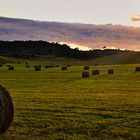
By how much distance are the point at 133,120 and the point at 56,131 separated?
4020mm

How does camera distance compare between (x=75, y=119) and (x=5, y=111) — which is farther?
(x=75, y=119)

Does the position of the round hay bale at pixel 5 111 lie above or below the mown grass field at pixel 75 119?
above

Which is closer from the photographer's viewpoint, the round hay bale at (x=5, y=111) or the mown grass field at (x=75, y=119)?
the mown grass field at (x=75, y=119)

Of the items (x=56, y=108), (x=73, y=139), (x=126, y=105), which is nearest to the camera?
(x=73, y=139)

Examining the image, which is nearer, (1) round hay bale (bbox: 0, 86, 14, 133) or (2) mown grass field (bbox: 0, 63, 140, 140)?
(2) mown grass field (bbox: 0, 63, 140, 140)

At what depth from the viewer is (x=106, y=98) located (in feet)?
91.8

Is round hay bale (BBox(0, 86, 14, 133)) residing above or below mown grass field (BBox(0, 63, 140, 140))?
above

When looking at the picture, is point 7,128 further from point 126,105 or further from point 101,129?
point 126,105

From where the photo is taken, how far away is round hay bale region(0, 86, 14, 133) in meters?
16.3

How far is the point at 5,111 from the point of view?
54.7 ft

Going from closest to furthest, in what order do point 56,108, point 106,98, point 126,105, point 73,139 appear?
1. point 73,139
2. point 56,108
3. point 126,105
4. point 106,98

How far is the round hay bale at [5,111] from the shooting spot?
53.5ft

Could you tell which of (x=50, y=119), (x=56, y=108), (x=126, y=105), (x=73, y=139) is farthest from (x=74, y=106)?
(x=73, y=139)

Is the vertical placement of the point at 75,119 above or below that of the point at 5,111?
below
